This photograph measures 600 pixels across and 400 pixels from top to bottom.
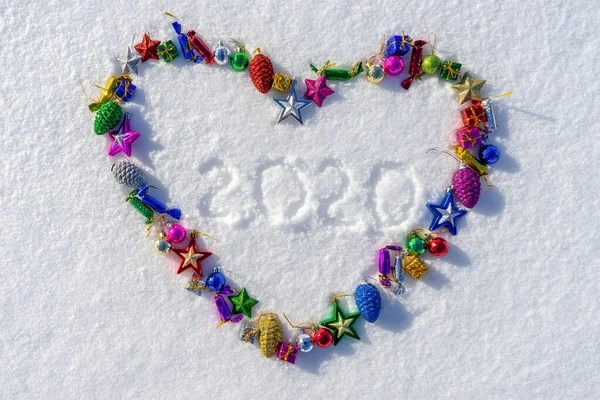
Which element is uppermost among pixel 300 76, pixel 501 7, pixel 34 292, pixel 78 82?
pixel 501 7

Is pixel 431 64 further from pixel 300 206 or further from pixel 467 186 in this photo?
pixel 300 206

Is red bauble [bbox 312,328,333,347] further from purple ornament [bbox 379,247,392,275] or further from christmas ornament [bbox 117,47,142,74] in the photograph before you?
christmas ornament [bbox 117,47,142,74]

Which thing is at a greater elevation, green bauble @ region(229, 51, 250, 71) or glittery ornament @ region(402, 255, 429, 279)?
green bauble @ region(229, 51, 250, 71)

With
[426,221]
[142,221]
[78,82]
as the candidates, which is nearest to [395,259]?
[426,221]

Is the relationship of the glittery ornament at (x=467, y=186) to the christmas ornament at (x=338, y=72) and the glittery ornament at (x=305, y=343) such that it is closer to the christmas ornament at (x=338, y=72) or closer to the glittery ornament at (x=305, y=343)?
the christmas ornament at (x=338, y=72)

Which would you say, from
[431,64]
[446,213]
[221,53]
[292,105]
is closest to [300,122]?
[292,105]

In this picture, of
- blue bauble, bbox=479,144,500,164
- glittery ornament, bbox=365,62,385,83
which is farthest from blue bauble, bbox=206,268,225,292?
blue bauble, bbox=479,144,500,164

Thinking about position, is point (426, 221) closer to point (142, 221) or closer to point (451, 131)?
point (451, 131)
